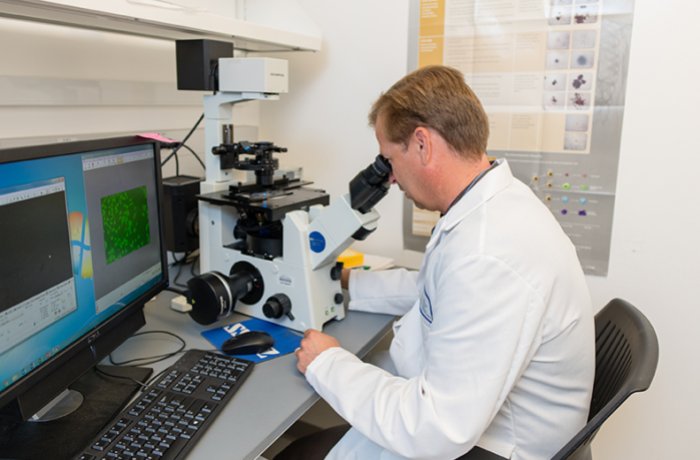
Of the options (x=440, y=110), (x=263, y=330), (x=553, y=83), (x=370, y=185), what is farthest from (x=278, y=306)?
(x=553, y=83)

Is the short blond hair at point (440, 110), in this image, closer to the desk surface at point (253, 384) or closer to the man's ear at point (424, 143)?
the man's ear at point (424, 143)

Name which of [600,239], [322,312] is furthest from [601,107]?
[322,312]

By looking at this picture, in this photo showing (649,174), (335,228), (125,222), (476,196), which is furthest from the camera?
(649,174)

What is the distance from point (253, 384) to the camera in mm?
1065

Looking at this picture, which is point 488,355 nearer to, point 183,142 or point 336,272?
point 336,272

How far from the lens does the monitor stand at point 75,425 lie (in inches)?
33.5

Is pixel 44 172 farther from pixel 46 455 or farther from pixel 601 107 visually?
pixel 601 107

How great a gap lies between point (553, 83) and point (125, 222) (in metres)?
1.29

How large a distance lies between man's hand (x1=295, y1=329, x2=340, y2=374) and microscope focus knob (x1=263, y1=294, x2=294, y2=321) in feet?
0.40

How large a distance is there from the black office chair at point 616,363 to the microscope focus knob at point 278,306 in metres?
0.67

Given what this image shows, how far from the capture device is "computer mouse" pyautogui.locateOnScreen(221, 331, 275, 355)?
1.17 metres

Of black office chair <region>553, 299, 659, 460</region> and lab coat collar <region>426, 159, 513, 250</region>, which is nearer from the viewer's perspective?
black office chair <region>553, 299, 659, 460</region>

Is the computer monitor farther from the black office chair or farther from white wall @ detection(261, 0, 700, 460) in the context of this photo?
white wall @ detection(261, 0, 700, 460)

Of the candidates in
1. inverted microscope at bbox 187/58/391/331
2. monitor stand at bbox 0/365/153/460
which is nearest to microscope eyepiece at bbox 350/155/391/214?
inverted microscope at bbox 187/58/391/331
